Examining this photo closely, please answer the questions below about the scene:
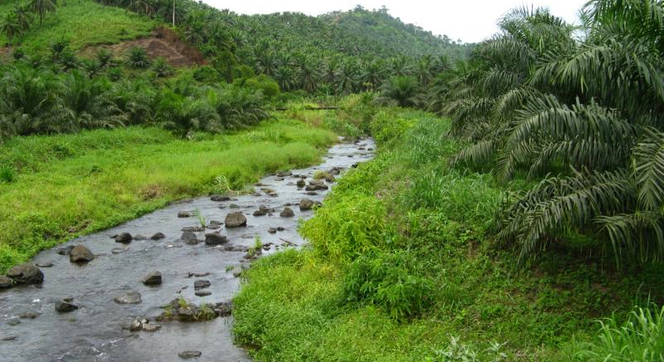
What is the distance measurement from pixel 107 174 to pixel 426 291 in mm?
15064

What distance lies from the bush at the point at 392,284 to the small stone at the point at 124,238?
307 inches

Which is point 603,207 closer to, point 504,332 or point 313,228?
point 504,332

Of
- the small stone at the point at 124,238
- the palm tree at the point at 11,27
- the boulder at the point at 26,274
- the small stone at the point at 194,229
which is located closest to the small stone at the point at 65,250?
the small stone at the point at 124,238

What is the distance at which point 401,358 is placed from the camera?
7254 millimetres

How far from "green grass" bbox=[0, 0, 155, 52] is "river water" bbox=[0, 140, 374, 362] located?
5197 cm

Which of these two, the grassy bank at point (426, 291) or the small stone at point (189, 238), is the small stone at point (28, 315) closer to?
the grassy bank at point (426, 291)

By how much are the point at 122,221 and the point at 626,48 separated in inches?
Result: 569

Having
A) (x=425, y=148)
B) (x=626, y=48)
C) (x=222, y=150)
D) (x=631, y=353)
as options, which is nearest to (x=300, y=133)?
(x=222, y=150)

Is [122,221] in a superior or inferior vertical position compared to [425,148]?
inferior

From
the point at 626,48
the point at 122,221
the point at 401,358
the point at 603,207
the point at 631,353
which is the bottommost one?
the point at 122,221

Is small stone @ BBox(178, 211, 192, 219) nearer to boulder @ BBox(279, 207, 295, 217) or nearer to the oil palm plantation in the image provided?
boulder @ BBox(279, 207, 295, 217)

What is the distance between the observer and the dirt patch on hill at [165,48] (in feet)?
205

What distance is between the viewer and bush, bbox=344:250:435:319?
864 centimetres

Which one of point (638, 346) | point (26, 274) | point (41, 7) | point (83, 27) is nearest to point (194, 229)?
point (26, 274)
